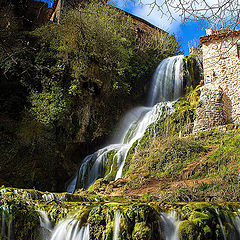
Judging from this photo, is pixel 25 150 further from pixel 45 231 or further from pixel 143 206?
pixel 143 206

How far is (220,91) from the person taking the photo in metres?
11.9

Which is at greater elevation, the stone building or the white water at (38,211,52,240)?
the stone building

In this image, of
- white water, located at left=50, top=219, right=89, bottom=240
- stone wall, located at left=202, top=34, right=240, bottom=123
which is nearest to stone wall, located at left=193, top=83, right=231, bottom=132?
stone wall, located at left=202, top=34, right=240, bottom=123

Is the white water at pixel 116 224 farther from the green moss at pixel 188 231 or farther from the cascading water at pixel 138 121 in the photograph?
the cascading water at pixel 138 121

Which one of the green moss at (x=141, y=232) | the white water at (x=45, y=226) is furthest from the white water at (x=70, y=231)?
the green moss at (x=141, y=232)

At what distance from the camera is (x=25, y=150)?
11844 millimetres

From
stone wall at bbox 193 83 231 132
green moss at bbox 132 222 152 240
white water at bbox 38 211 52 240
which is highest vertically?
stone wall at bbox 193 83 231 132

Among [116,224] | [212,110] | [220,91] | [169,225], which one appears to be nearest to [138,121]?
[212,110]

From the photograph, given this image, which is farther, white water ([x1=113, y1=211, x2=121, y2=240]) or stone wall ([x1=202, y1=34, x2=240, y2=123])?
stone wall ([x1=202, y1=34, x2=240, y2=123])

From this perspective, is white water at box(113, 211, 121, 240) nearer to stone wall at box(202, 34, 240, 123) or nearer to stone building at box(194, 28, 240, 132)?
stone building at box(194, 28, 240, 132)

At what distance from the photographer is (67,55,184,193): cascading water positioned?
426 inches

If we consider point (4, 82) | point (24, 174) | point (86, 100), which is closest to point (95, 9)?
point (86, 100)

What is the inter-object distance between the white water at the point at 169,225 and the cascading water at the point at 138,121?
5.82 meters

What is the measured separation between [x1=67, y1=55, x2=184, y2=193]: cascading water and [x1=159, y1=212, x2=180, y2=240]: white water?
19.1 feet
